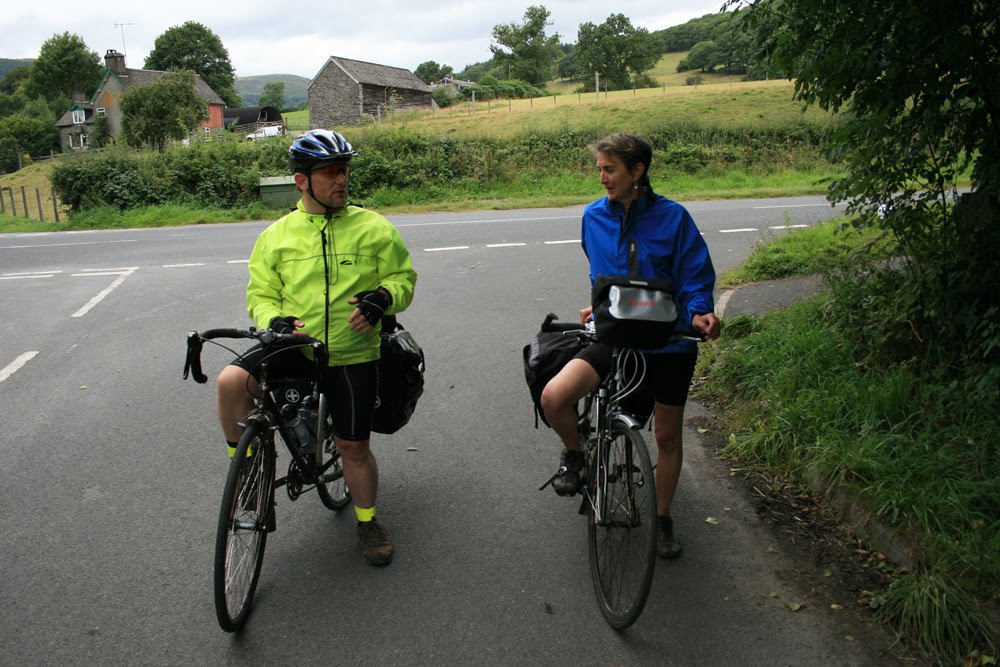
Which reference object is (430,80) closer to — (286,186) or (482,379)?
(286,186)

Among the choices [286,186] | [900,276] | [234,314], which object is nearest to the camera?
[900,276]

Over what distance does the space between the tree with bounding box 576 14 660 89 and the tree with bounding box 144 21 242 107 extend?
45661 millimetres

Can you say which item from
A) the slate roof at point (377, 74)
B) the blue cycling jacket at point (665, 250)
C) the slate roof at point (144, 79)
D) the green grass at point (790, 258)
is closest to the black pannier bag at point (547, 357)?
the blue cycling jacket at point (665, 250)

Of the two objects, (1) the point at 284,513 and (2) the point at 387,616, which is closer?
(2) the point at 387,616

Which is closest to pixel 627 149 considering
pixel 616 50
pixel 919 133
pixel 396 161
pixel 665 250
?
pixel 665 250

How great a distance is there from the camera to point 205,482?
195 inches

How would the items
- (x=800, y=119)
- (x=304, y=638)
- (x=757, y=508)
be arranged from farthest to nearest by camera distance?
(x=800, y=119) < (x=757, y=508) < (x=304, y=638)

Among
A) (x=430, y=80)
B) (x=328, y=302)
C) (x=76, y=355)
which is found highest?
(x=430, y=80)

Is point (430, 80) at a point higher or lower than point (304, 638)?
higher

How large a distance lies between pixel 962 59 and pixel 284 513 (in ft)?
15.0

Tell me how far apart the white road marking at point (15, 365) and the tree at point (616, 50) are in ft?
314

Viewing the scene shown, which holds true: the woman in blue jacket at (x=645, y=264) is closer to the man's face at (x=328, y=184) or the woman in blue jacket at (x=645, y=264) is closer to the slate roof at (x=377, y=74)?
the man's face at (x=328, y=184)

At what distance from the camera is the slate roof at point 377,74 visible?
64.5 m

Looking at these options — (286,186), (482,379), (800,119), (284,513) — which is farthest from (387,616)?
(800,119)
